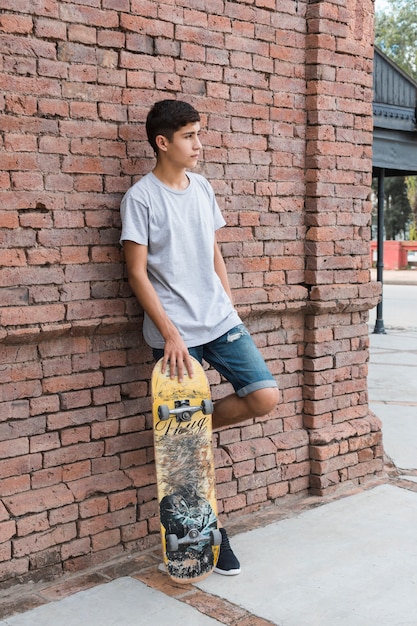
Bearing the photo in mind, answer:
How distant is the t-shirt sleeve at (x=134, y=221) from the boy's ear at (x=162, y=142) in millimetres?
253

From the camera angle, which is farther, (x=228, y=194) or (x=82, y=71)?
(x=228, y=194)

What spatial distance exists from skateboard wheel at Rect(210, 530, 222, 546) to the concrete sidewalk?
0.18 meters

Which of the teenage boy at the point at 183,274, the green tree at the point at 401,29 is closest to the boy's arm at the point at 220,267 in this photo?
the teenage boy at the point at 183,274

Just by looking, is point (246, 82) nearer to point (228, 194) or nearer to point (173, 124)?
point (228, 194)

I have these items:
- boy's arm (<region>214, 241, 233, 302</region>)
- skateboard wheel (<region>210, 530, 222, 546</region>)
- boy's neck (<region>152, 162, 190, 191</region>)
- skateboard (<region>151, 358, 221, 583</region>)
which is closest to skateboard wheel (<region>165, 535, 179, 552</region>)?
skateboard (<region>151, 358, 221, 583</region>)

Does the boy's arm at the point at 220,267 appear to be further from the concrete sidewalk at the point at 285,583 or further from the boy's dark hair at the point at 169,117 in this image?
the concrete sidewalk at the point at 285,583

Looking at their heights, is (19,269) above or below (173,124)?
below

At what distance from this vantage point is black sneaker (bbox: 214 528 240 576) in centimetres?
354

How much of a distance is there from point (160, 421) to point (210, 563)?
2.07 feet

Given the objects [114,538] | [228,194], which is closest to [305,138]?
[228,194]

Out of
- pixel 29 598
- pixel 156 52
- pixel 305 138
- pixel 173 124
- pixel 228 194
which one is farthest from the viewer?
pixel 305 138

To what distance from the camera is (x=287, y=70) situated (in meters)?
4.47

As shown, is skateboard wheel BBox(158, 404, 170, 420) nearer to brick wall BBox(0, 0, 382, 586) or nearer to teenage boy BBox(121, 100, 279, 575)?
teenage boy BBox(121, 100, 279, 575)

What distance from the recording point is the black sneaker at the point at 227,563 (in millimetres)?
3541
